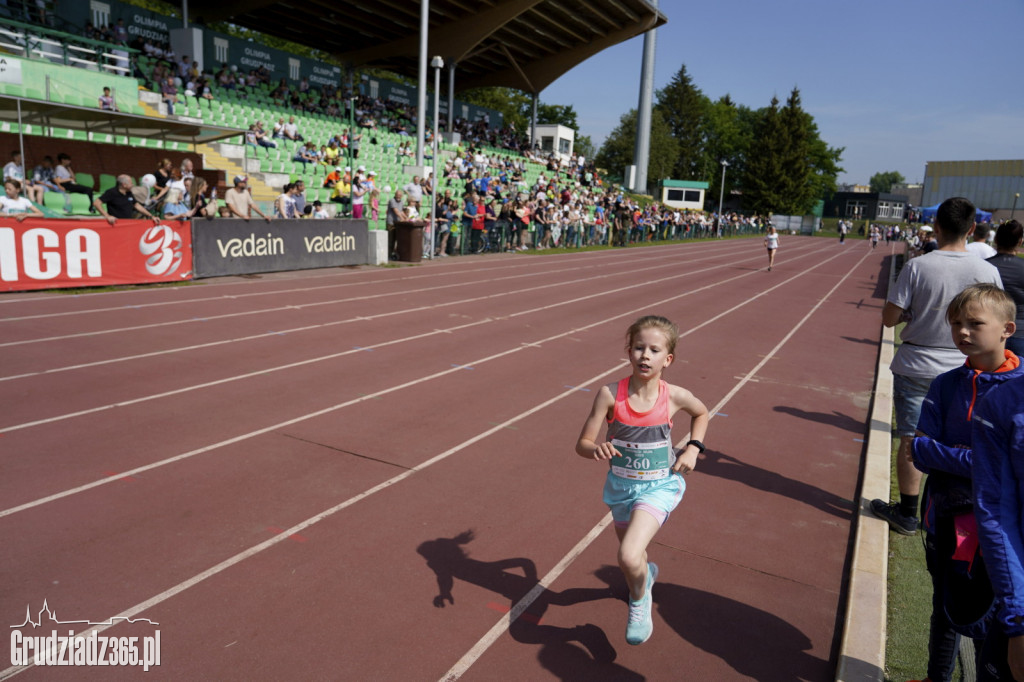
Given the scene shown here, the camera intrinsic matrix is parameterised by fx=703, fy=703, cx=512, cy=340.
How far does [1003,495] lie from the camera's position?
7.23 feet

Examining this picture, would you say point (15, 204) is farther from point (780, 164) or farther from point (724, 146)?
point (724, 146)

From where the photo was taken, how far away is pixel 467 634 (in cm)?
360

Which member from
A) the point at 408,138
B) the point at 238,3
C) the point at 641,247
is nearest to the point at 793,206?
the point at 641,247

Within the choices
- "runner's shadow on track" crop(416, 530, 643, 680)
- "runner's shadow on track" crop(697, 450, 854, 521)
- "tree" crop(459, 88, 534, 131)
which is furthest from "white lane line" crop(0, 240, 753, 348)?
"tree" crop(459, 88, 534, 131)

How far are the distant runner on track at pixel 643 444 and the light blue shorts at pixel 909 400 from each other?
2.09 meters

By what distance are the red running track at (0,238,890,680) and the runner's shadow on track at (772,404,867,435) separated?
42 mm

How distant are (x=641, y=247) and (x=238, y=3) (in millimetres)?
22980

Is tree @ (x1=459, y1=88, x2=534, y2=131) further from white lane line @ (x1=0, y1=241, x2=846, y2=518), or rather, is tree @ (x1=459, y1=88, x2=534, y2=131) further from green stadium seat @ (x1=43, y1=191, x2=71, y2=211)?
white lane line @ (x1=0, y1=241, x2=846, y2=518)

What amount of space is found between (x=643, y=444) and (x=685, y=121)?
103 m

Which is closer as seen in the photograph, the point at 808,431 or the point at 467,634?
the point at 467,634

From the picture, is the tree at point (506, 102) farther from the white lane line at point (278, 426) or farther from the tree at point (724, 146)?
the white lane line at point (278, 426)

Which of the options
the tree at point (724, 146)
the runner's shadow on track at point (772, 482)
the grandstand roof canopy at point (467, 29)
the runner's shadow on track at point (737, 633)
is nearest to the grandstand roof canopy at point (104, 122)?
the grandstand roof canopy at point (467, 29)

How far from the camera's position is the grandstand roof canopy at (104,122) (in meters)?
16.8

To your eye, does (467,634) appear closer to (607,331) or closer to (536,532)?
(536,532)
